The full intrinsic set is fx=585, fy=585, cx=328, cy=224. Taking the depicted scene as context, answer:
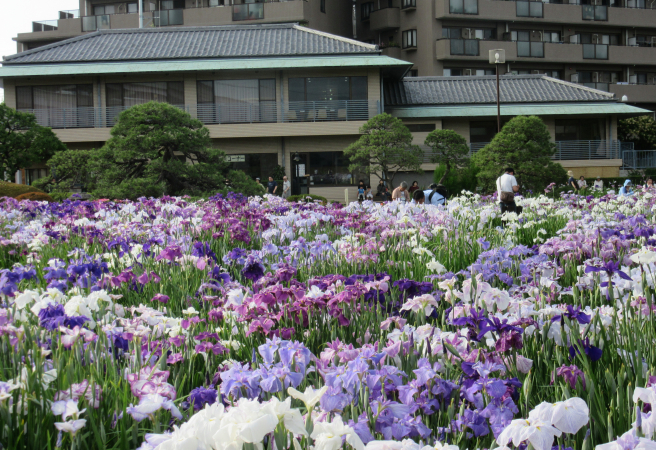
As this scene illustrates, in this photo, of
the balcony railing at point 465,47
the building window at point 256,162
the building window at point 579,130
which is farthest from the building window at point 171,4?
the building window at point 579,130

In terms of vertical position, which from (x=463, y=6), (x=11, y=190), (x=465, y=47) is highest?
(x=463, y=6)

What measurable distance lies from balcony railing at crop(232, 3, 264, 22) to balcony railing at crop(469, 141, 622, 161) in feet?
63.0

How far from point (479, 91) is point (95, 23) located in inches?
1028

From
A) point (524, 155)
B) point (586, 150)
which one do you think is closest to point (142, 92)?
point (524, 155)

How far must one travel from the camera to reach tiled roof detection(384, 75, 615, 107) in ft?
102

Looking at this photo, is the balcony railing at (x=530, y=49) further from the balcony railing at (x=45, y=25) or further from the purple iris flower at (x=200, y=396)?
the purple iris flower at (x=200, y=396)

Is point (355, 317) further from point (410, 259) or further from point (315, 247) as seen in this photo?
point (410, 259)

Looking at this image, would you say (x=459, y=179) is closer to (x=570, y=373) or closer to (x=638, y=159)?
(x=638, y=159)

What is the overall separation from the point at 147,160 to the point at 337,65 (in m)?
16.6

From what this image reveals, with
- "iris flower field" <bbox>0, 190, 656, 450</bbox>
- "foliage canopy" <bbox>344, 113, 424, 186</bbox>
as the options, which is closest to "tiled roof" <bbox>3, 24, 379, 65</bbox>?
"foliage canopy" <bbox>344, 113, 424, 186</bbox>

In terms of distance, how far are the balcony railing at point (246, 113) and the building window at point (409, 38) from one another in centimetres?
1243

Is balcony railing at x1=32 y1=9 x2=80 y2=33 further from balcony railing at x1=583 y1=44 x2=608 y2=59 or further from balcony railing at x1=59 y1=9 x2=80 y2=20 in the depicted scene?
balcony railing at x1=583 y1=44 x2=608 y2=59

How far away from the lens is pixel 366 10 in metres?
41.3

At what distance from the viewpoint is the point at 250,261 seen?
11.9ft
